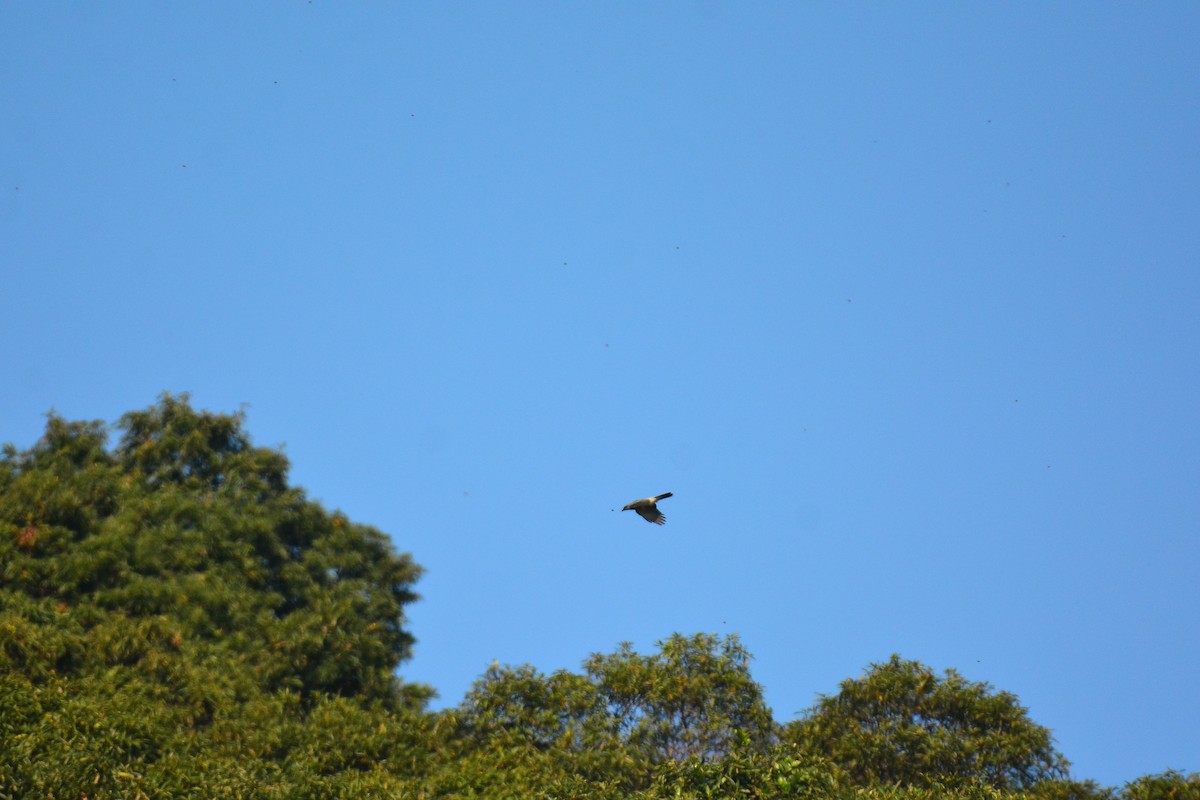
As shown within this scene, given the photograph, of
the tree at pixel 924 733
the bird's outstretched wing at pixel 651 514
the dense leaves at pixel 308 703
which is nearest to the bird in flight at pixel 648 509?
the bird's outstretched wing at pixel 651 514

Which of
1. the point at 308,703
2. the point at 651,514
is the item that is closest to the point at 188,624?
the point at 308,703

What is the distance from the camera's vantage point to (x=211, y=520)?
25.3 meters

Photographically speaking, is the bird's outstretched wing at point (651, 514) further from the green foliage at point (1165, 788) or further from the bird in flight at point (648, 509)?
the green foliage at point (1165, 788)

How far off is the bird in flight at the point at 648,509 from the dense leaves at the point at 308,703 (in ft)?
14.7

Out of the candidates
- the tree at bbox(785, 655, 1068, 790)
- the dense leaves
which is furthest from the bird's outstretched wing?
the tree at bbox(785, 655, 1068, 790)

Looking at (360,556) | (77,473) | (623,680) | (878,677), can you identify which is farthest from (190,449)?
(878,677)

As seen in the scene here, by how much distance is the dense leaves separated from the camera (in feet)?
57.2

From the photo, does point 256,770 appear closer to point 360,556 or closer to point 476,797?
point 476,797

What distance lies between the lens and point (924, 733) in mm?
19578

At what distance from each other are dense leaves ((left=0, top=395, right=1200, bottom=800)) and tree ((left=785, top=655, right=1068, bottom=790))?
0.03 metres

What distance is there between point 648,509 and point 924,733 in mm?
8099

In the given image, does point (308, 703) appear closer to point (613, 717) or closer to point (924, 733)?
point (613, 717)

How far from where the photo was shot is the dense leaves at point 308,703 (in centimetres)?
1744

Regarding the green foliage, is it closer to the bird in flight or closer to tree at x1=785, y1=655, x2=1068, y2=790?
tree at x1=785, y1=655, x2=1068, y2=790
